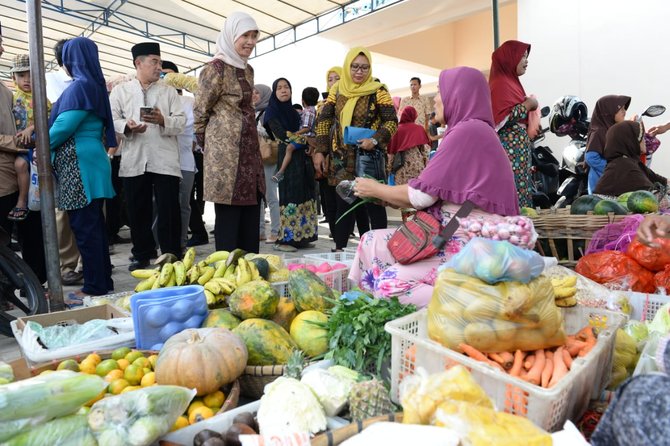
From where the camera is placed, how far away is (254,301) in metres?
2.59

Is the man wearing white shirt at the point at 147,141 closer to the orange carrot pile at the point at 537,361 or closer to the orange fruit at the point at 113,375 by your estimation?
the orange fruit at the point at 113,375

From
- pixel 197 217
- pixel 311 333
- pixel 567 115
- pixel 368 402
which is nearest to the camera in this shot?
pixel 368 402

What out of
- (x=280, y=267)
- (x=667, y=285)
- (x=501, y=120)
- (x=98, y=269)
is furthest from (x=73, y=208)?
(x=667, y=285)

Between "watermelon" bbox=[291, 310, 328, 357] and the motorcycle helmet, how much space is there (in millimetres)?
6716

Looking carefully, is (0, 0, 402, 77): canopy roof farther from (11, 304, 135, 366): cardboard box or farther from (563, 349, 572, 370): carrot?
(563, 349, 572, 370): carrot

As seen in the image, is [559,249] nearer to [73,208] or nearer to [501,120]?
[501,120]

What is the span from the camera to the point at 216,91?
3902 millimetres

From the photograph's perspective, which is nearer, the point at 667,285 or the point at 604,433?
the point at 604,433

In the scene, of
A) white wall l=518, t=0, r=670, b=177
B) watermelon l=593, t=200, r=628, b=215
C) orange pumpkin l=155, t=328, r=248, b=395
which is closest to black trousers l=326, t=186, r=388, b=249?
watermelon l=593, t=200, r=628, b=215

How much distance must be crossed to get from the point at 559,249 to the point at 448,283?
2782mm

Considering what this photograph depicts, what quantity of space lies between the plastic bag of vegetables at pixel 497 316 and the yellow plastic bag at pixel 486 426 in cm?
37

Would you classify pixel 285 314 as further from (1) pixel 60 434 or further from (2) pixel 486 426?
(2) pixel 486 426

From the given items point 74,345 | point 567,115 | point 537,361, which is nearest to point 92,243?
point 74,345

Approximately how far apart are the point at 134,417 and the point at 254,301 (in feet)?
3.74
